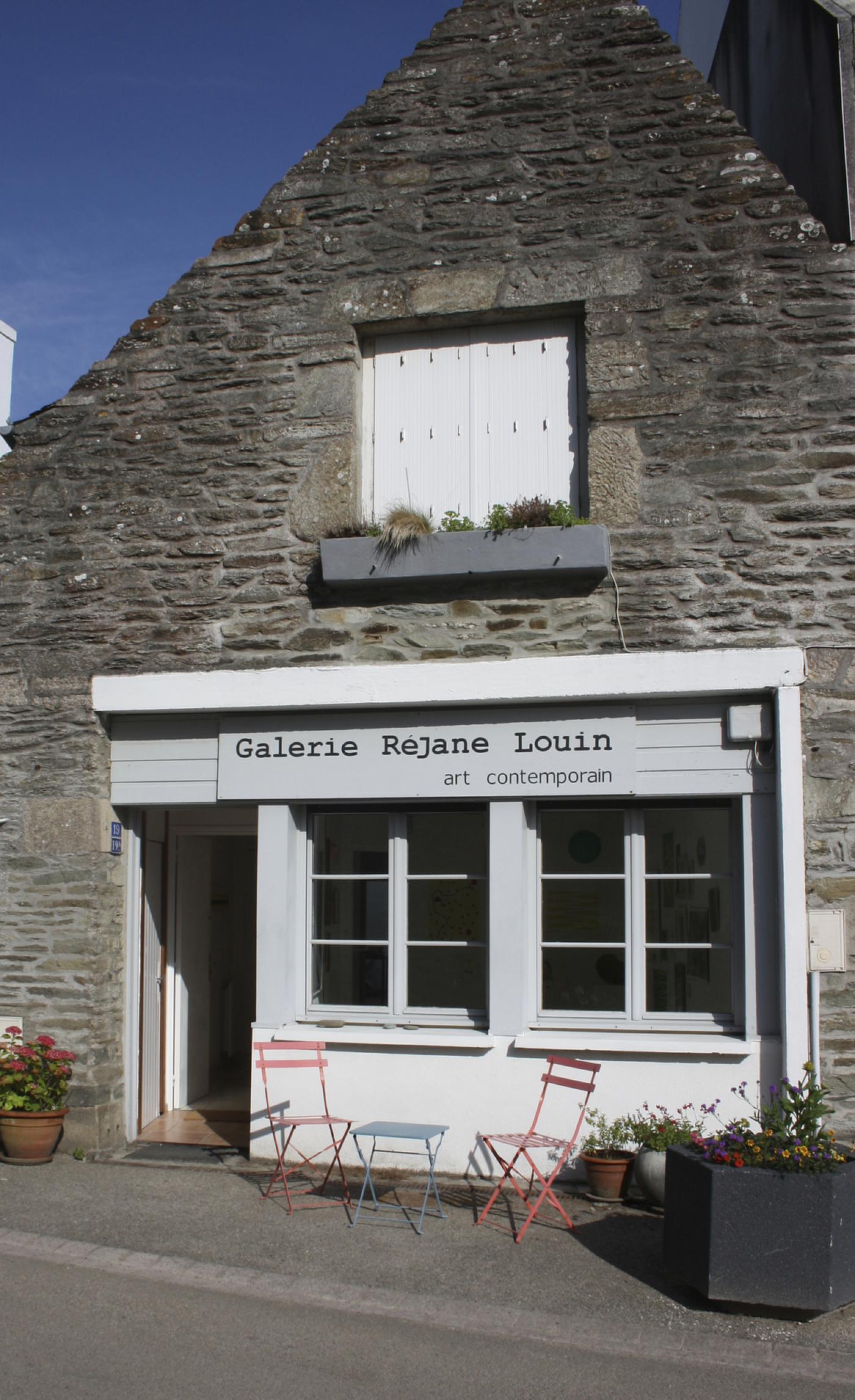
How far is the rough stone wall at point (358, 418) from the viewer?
6.99 metres

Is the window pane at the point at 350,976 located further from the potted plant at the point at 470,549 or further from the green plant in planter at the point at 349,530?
the green plant in planter at the point at 349,530

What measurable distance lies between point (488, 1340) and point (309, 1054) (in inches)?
107

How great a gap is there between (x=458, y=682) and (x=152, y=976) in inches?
121

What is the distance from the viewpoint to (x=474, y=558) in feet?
23.5

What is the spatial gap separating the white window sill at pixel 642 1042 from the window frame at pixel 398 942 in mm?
415

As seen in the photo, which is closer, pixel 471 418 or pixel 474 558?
pixel 474 558

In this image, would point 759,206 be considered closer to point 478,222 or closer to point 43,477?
point 478,222

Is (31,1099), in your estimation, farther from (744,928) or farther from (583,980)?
(744,928)

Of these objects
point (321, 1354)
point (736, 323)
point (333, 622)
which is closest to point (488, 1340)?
point (321, 1354)

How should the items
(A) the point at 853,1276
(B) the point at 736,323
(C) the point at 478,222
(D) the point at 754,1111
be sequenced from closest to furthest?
(A) the point at 853,1276 < (D) the point at 754,1111 < (B) the point at 736,323 < (C) the point at 478,222

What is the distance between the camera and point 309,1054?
738 centimetres

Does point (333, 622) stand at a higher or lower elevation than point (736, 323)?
lower

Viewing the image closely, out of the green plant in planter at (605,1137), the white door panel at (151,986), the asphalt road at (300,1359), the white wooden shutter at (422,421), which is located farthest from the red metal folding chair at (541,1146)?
the white wooden shutter at (422,421)

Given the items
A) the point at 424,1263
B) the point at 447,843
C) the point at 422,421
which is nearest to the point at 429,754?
the point at 447,843
